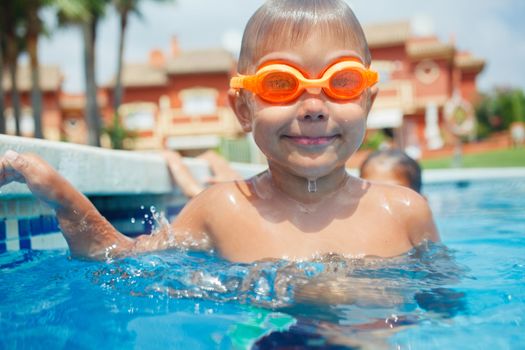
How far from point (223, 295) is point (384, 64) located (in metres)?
30.4

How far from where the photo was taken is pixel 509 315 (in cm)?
167

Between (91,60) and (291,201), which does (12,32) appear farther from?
(291,201)

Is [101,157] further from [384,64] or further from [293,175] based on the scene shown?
[384,64]

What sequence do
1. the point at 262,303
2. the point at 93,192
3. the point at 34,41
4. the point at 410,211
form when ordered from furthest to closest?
1. the point at 34,41
2. the point at 93,192
3. the point at 410,211
4. the point at 262,303

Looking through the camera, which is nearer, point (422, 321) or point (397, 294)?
point (422, 321)

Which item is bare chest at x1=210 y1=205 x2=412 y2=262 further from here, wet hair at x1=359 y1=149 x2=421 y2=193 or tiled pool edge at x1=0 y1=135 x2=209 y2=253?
wet hair at x1=359 y1=149 x2=421 y2=193

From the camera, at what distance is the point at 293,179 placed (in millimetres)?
2273

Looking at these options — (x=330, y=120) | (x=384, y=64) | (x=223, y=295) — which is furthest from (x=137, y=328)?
(x=384, y=64)

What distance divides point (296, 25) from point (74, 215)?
114 centimetres

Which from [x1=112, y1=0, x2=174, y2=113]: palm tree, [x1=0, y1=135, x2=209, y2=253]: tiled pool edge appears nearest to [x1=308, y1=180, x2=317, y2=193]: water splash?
[x1=0, y1=135, x2=209, y2=253]: tiled pool edge

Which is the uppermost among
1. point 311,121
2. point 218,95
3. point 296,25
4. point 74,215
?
point 218,95

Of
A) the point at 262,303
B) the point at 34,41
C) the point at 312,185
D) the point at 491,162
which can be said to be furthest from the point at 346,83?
the point at 34,41

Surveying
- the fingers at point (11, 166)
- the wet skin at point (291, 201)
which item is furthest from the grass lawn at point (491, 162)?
the fingers at point (11, 166)

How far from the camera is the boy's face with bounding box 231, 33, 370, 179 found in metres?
2.05
